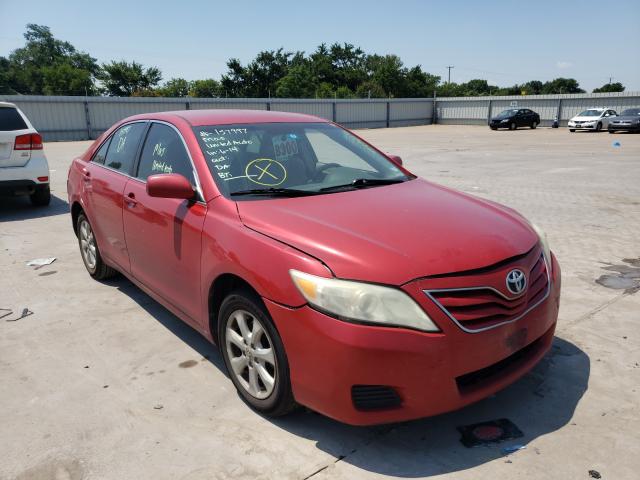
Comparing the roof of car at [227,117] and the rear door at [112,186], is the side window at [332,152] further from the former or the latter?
the rear door at [112,186]

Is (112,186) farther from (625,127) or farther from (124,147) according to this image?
(625,127)

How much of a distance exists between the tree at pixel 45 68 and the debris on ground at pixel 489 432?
8115 cm

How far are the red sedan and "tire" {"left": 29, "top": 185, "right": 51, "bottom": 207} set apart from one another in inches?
211

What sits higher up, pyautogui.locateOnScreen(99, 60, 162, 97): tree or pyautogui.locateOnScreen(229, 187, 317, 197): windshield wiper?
Answer: pyautogui.locateOnScreen(99, 60, 162, 97): tree

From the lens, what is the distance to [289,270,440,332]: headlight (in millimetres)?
2188

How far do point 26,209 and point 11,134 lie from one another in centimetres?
145

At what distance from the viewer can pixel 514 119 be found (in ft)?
115

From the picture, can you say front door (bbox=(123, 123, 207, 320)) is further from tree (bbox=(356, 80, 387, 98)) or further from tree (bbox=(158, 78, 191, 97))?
tree (bbox=(158, 78, 191, 97))

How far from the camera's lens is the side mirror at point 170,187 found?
3.03 meters

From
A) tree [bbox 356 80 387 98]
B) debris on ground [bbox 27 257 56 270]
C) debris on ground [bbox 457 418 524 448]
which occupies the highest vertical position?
tree [bbox 356 80 387 98]

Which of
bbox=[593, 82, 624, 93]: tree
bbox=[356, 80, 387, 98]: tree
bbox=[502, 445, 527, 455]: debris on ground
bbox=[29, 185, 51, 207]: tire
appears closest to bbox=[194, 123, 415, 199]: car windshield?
bbox=[502, 445, 527, 455]: debris on ground

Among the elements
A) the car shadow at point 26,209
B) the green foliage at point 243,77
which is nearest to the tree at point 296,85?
the green foliage at point 243,77

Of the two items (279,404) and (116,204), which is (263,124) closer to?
(116,204)

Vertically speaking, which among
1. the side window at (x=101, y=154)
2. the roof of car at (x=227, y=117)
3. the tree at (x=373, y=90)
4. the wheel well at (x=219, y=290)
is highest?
the tree at (x=373, y=90)
